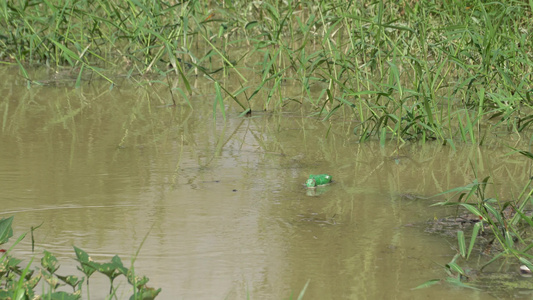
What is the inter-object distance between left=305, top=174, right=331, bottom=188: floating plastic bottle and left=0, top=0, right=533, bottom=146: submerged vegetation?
0.51 meters

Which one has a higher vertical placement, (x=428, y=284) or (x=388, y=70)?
(x=388, y=70)

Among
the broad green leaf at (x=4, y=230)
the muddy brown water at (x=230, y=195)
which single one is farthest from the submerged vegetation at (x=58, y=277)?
the muddy brown water at (x=230, y=195)

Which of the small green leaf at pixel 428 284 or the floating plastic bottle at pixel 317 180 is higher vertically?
the floating plastic bottle at pixel 317 180

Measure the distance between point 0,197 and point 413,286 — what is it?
140 centimetres

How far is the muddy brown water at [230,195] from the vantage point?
2.10 metres

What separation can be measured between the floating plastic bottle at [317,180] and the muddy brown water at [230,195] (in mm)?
42

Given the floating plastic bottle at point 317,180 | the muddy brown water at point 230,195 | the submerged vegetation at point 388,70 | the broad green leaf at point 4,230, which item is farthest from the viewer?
the submerged vegetation at point 388,70

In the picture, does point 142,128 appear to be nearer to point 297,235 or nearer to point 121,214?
point 121,214

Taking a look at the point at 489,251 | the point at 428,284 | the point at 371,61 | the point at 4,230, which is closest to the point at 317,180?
the point at 489,251

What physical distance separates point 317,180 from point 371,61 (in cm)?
106

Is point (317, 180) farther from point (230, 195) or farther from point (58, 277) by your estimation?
point (58, 277)

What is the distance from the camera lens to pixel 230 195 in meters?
2.76

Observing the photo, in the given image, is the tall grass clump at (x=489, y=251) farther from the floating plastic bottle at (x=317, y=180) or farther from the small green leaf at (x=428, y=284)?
the floating plastic bottle at (x=317, y=180)

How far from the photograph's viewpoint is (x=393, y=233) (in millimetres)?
2420
